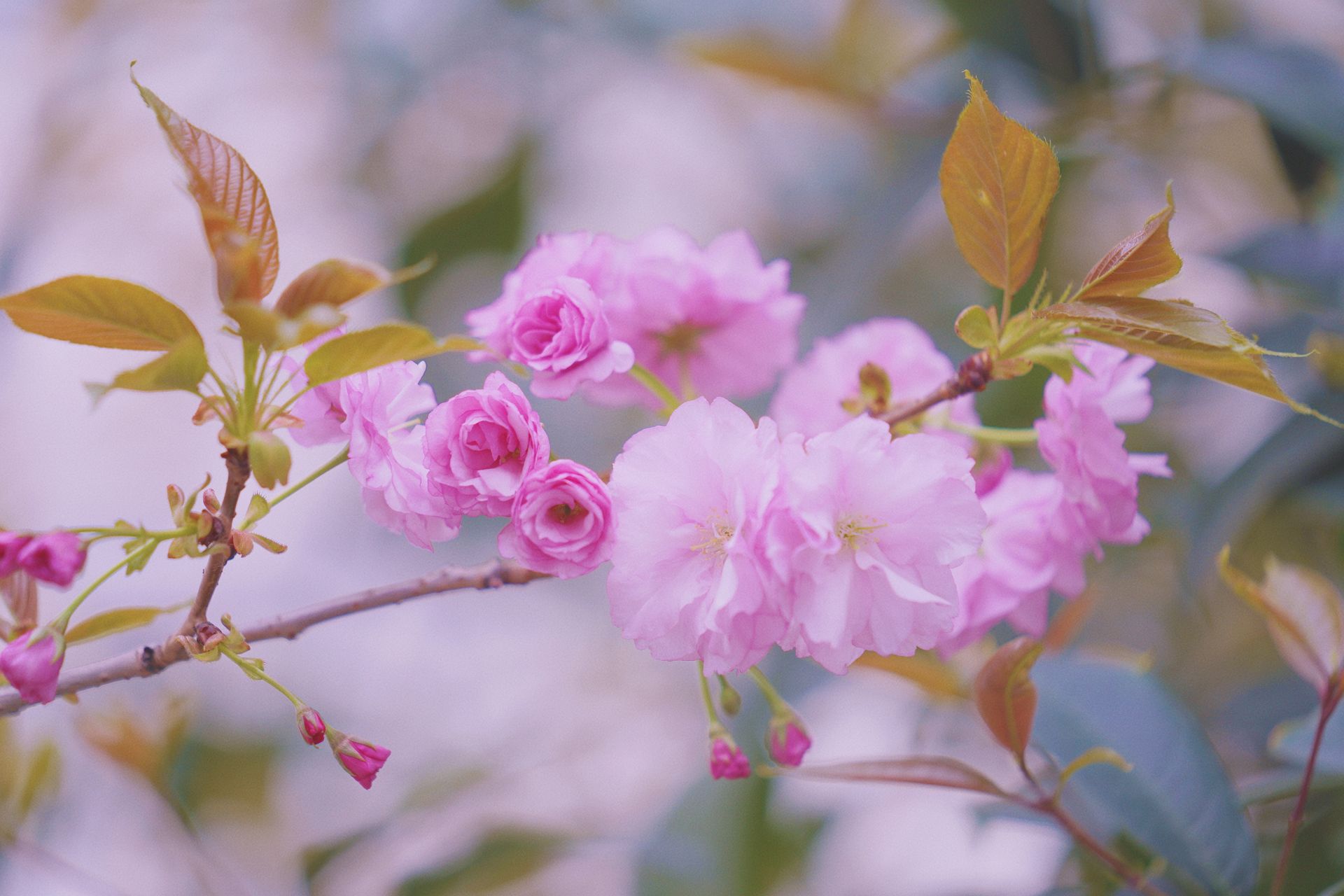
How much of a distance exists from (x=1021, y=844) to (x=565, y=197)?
1579mm

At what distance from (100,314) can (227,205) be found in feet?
0.24

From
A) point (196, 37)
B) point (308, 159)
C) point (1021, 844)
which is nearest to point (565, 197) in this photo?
point (308, 159)

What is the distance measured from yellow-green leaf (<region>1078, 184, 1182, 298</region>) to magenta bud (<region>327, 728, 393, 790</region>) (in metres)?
0.43

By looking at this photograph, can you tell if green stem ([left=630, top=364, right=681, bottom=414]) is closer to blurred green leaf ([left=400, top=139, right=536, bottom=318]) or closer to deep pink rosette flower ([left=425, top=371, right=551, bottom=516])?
deep pink rosette flower ([left=425, top=371, right=551, bottom=516])

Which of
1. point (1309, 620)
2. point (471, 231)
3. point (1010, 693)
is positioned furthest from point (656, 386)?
point (471, 231)

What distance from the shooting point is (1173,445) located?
1.24 meters

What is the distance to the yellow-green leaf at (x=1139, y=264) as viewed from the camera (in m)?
0.45

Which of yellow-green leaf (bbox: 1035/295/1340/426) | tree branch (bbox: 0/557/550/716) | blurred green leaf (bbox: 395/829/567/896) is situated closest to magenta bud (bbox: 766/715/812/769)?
tree branch (bbox: 0/557/550/716)

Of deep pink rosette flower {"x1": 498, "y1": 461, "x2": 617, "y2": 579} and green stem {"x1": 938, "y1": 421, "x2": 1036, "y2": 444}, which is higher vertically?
deep pink rosette flower {"x1": 498, "y1": 461, "x2": 617, "y2": 579}

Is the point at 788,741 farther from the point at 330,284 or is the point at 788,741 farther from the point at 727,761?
the point at 330,284

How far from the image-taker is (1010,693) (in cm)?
57

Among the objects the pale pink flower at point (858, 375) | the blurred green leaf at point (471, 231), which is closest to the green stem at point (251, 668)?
the pale pink flower at point (858, 375)

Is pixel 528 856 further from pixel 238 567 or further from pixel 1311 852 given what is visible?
pixel 238 567

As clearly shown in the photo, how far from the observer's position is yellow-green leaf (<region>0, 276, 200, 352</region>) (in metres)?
0.41
